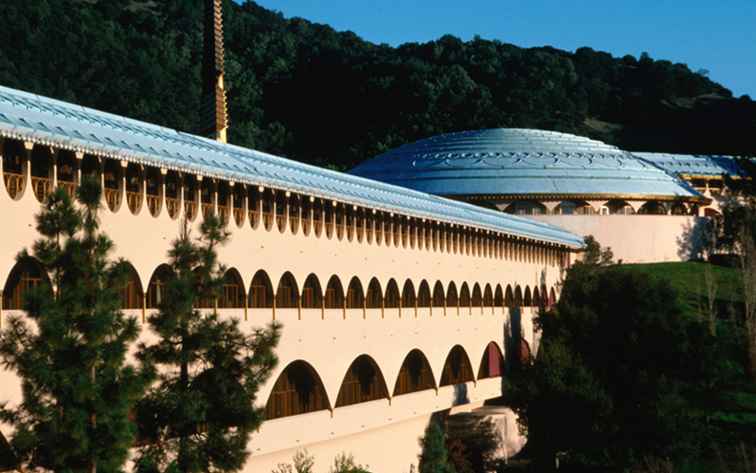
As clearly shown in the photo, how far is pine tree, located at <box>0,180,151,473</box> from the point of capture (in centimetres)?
2281

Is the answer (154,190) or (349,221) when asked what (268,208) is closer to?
(349,221)

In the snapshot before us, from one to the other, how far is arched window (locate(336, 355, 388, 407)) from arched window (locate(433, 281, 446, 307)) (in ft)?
19.8

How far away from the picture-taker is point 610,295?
59.5 m

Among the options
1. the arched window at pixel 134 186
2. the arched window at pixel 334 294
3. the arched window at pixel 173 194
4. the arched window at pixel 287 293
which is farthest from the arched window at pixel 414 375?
the arched window at pixel 134 186

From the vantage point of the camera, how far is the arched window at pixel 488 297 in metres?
56.5

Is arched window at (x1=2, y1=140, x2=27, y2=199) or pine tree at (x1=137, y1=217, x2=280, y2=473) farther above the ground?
arched window at (x1=2, y1=140, x2=27, y2=199)

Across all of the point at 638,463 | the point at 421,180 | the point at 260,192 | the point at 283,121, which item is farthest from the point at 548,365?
the point at 283,121

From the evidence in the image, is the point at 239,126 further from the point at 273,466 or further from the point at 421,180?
the point at 273,466

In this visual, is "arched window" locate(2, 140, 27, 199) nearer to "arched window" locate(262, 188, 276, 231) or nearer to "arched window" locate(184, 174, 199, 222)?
"arched window" locate(184, 174, 199, 222)

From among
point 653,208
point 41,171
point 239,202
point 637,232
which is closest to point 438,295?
point 239,202

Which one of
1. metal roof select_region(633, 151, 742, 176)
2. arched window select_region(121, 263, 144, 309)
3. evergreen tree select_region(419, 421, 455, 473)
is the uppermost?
metal roof select_region(633, 151, 742, 176)

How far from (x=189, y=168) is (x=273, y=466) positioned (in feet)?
33.3

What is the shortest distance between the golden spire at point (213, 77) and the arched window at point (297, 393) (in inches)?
378

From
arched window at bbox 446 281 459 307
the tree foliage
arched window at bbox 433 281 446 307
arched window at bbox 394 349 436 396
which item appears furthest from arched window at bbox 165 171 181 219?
the tree foliage
